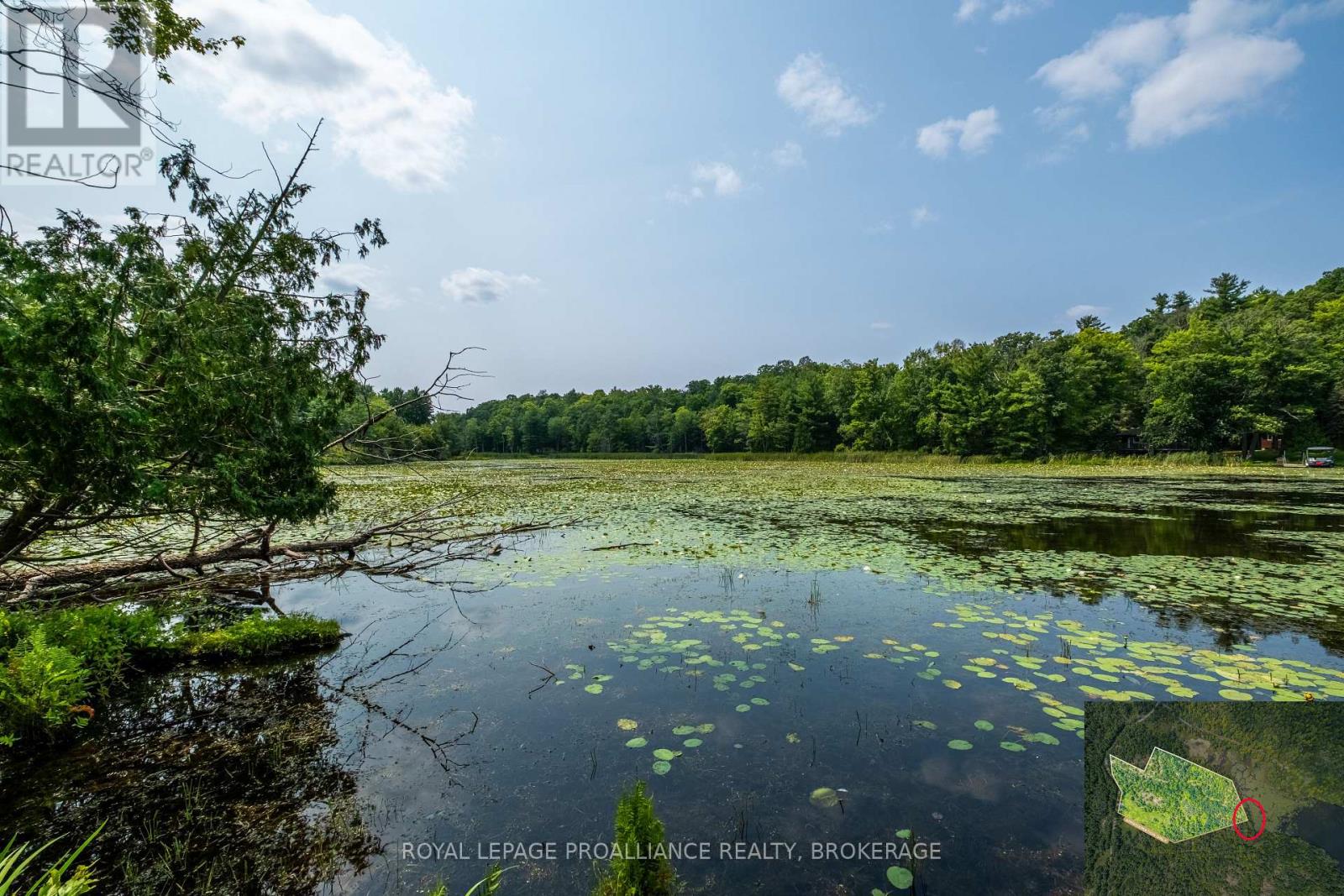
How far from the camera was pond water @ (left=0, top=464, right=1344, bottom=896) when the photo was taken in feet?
8.38

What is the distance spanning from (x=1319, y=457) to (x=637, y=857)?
162ft

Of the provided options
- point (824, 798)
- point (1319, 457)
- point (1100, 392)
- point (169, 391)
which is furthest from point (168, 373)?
point (1100, 392)

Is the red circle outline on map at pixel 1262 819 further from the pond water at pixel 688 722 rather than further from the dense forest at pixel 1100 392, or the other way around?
the dense forest at pixel 1100 392

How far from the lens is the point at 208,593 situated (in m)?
5.78

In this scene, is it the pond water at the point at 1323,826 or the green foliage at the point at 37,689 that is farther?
the green foliage at the point at 37,689

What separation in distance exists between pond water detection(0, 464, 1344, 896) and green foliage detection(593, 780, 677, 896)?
0.30 m

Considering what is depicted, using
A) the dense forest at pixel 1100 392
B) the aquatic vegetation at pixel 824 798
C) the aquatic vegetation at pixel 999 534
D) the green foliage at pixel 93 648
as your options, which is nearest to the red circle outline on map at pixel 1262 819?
the aquatic vegetation at pixel 824 798

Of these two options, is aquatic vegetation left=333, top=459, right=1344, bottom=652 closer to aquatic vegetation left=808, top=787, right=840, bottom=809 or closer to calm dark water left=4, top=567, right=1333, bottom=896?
calm dark water left=4, top=567, right=1333, bottom=896

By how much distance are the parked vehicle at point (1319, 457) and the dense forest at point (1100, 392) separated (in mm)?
1781

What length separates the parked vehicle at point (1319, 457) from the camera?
3133 cm

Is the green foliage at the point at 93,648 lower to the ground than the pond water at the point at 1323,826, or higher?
lower

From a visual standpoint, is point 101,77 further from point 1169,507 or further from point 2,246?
point 1169,507

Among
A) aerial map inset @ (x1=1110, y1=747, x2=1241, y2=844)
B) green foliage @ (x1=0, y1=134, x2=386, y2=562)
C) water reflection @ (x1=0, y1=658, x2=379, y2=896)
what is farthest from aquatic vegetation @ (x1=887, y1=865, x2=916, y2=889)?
green foliage @ (x1=0, y1=134, x2=386, y2=562)


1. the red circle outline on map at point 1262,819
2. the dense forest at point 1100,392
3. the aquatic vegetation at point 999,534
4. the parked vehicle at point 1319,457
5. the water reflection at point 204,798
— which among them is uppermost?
the dense forest at point 1100,392
